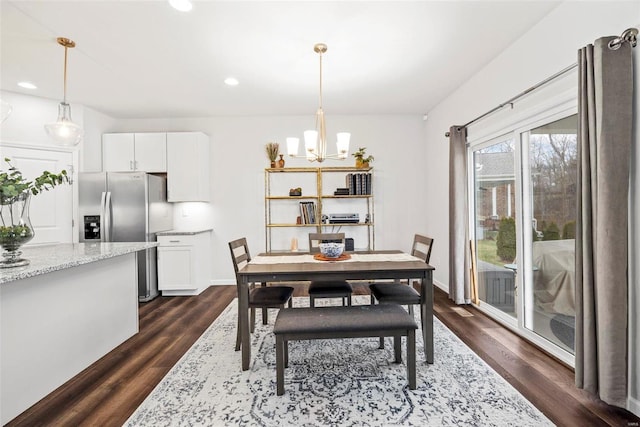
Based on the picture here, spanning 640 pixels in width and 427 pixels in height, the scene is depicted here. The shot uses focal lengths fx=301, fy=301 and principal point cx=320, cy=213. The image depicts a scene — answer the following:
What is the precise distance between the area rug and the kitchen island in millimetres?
697

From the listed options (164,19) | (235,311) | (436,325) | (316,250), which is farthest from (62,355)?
(436,325)

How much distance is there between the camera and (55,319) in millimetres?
2033

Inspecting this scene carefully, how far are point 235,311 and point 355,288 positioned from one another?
1743mm

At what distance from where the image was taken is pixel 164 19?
2.32 meters

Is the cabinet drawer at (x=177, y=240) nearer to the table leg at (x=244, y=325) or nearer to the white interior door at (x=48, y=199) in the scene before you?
the white interior door at (x=48, y=199)

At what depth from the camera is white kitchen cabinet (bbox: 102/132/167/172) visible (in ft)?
14.5

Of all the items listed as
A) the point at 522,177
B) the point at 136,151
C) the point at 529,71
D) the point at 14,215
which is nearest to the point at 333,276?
the point at 522,177

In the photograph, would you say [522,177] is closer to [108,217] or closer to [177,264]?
[177,264]

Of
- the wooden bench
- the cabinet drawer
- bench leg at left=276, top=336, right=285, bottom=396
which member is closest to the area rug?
bench leg at left=276, top=336, right=285, bottom=396

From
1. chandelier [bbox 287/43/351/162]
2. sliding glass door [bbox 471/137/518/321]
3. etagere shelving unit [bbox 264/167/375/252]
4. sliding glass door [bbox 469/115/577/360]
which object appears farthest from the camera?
etagere shelving unit [bbox 264/167/375/252]

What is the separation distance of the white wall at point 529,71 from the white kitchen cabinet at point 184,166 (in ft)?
11.6

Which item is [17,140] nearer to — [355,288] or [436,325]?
[355,288]

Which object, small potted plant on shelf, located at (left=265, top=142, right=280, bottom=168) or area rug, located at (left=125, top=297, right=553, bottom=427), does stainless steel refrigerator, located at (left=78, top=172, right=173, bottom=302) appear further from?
area rug, located at (left=125, top=297, right=553, bottom=427)

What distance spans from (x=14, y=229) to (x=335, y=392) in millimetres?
2267
